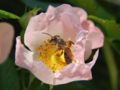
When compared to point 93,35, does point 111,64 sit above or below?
below

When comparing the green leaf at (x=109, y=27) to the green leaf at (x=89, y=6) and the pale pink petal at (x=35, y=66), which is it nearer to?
the green leaf at (x=89, y=6)

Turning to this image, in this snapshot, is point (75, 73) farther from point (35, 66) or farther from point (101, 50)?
point (101, 50)

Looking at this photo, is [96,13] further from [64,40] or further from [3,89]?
[3,89]

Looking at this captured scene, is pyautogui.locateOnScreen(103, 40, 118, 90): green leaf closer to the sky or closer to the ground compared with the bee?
closer to the ground

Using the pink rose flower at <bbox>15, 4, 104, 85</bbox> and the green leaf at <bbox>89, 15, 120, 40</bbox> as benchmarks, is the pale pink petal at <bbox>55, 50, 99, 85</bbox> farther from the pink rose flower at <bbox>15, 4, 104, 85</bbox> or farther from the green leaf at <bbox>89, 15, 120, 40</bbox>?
the green leaf at <bbox>89, 15, 120, 40</bbox>

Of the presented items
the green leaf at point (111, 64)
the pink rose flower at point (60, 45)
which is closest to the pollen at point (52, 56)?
the pink rose flower at point (60, 45)

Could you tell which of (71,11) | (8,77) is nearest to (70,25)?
(71,11)

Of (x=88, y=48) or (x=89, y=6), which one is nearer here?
(x=88, y=48)

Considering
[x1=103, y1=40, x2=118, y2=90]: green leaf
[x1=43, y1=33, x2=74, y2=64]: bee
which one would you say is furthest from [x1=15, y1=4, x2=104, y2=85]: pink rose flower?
[x1=103, y1=40, x2=118, y2=90]: green leaf
